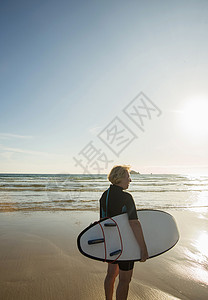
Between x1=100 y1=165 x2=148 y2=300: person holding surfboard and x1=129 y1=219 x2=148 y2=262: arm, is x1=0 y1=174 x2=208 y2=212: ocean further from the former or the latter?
x1=129 y1=219 x2=148 y2=262: arm

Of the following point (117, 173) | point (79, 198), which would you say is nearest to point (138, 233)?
point (117, 173)

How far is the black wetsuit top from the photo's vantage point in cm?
212

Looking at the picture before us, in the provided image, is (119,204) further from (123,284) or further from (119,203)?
(123,284)

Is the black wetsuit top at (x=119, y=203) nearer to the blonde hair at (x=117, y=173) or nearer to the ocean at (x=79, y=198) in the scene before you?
the blonde hair at (x=117, y=173)

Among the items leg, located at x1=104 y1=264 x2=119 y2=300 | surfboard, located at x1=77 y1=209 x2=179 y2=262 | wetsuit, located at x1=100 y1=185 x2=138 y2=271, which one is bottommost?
leg, located at x1=104 y1=264 x2=119 y2=300

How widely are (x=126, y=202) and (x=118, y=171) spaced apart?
371 millimetres

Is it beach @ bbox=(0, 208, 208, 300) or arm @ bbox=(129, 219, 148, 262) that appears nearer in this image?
arm @ bbox=(129, 219, 148, 262)

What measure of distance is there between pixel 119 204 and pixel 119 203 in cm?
1

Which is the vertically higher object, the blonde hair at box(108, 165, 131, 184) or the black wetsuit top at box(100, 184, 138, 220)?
the blonde hair at box(108, 165, 131, 184)

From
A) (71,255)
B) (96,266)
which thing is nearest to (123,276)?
(96,266)

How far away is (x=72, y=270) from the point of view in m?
3.64

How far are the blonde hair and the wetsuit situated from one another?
9 centimetres

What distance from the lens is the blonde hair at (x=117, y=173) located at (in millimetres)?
2320

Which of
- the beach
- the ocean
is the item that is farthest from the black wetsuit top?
the ocean
